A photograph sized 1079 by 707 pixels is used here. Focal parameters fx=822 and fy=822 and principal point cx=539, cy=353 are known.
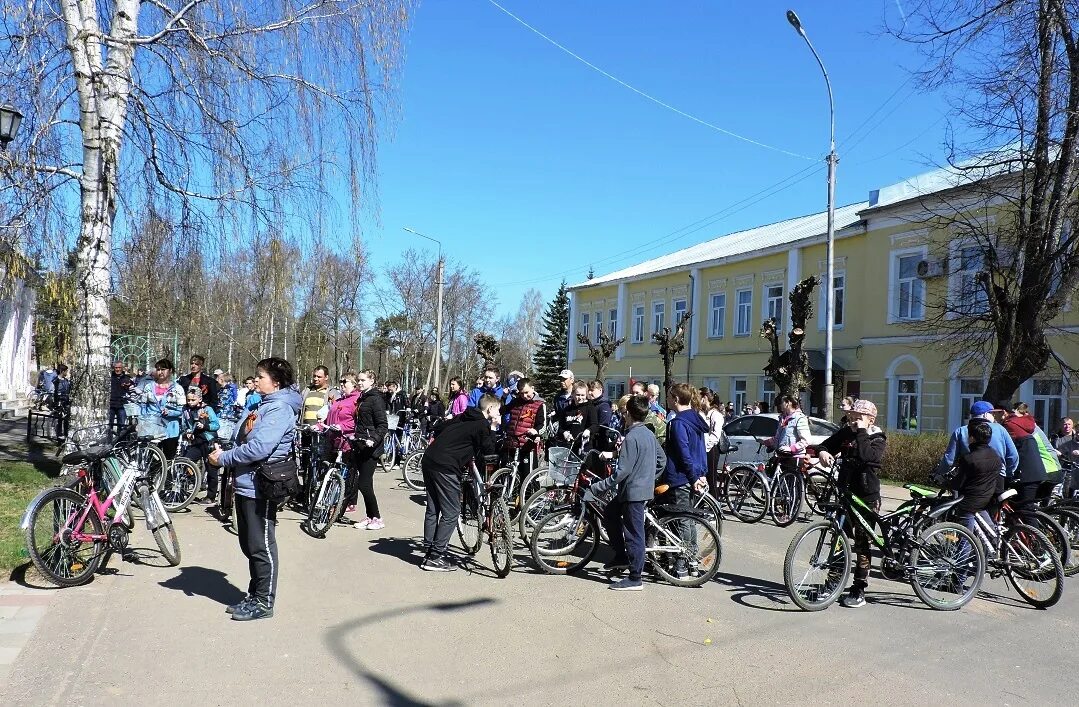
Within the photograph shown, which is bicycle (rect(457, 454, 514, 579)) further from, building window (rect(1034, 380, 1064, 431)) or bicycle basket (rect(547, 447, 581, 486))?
building window (rect(1034, 380, 1064, 431))

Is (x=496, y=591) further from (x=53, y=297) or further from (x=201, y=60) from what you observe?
(x=53, y=297)

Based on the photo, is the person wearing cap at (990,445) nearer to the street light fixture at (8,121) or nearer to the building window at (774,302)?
the street light fixture at (8,121)

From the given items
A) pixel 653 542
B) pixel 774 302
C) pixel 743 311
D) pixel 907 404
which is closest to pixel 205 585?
pixel 653 542

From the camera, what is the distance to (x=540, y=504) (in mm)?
8180

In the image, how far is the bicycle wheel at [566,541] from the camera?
25.5 feet

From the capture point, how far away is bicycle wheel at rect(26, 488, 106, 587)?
614cm

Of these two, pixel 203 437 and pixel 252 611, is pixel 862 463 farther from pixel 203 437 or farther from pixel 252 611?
pixel 203 437

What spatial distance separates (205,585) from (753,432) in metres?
12.4

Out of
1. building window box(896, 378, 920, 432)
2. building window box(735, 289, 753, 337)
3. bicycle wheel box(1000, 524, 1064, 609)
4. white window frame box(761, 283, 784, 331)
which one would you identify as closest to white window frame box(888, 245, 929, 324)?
building window box(896, 378, 920, 432)

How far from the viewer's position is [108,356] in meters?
10.2

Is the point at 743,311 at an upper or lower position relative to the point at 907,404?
upper

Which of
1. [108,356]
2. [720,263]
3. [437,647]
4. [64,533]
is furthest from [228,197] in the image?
[720,263]

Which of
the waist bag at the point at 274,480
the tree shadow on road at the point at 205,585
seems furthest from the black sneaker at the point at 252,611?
the waist bag at the point at 274,480

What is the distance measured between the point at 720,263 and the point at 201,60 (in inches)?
1125
